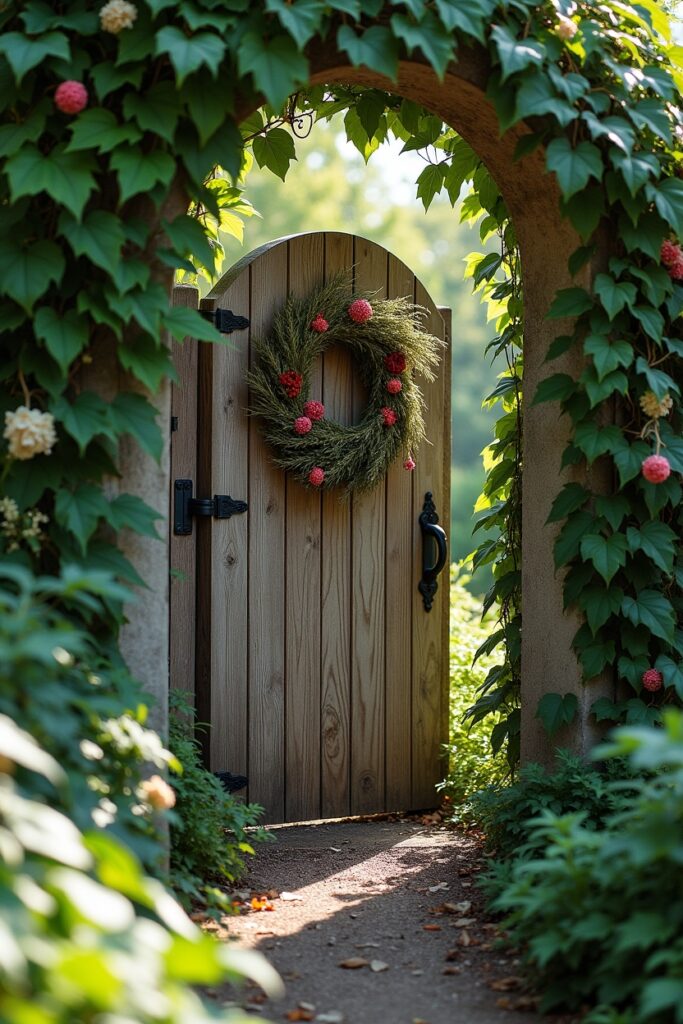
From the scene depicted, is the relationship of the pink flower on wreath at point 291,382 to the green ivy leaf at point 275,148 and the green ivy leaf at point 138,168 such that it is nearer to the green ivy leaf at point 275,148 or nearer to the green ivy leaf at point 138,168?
the green ivy leaf at point 275,148

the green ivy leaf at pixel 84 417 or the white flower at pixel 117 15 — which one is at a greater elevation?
the white flower at pixel 117 15

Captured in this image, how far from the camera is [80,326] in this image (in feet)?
8.83

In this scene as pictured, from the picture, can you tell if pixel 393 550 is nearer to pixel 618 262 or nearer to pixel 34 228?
pixel 618 262

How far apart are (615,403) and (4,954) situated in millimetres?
A: 2503

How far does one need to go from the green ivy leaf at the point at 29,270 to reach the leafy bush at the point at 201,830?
125 cm

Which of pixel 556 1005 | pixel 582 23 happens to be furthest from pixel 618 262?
pixel 556 1005

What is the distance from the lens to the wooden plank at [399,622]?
4.33 metres

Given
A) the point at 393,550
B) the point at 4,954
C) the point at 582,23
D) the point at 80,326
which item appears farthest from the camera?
the point at 393,550

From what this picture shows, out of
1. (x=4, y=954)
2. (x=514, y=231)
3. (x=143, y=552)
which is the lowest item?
(x=4, y=954)

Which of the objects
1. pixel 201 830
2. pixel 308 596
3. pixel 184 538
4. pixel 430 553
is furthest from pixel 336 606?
pixel 201 830

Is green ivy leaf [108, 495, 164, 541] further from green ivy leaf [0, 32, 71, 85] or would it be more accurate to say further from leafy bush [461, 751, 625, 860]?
leafy bush [461, 751, 625, 860]

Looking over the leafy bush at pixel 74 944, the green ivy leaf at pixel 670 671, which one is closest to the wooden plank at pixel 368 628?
the green ivy leaf at pixel 670 671

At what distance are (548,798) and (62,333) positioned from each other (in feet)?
5.73

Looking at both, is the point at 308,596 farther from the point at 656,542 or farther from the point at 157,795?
the point at 157,795
